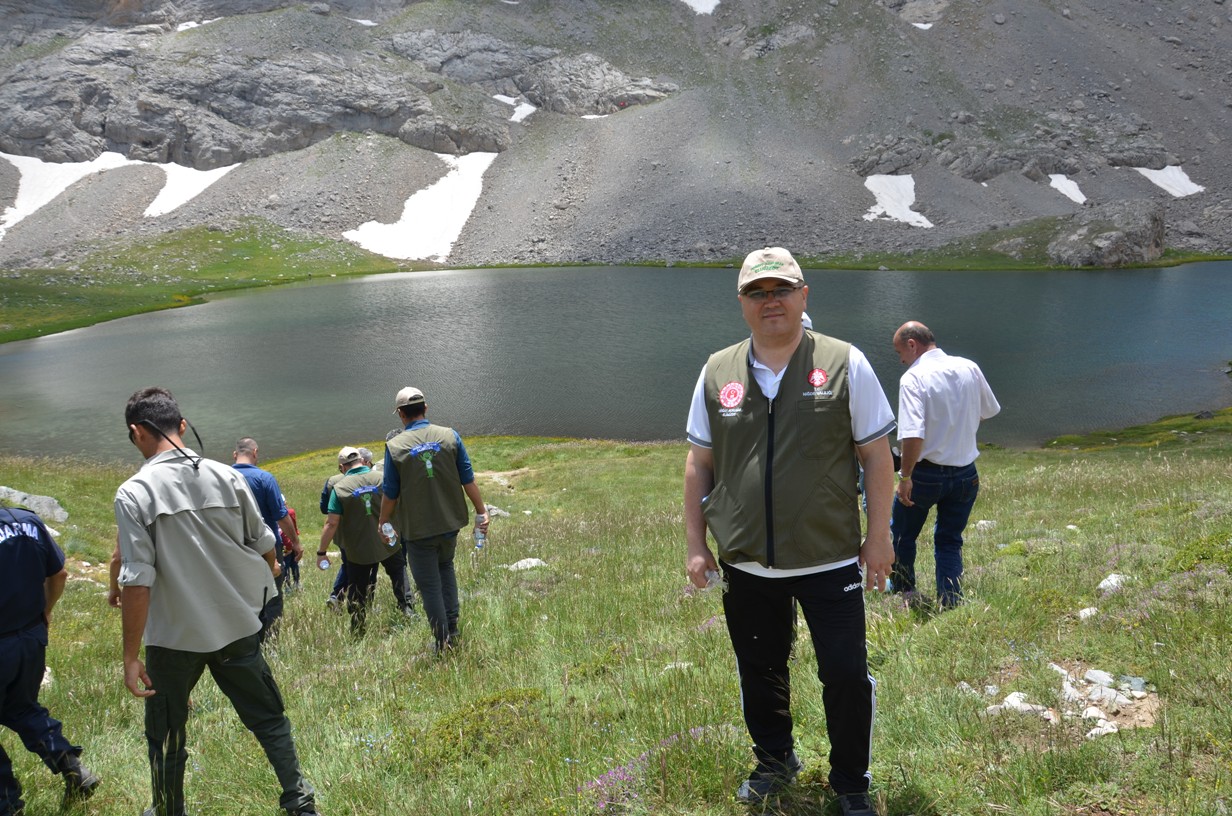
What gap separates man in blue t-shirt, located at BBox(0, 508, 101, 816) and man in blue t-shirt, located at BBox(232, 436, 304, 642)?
2.25m

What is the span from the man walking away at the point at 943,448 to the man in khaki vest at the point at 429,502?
4.47m

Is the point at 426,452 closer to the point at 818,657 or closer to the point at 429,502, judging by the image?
the point at 429,502

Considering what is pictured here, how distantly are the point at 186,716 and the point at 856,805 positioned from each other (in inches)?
161

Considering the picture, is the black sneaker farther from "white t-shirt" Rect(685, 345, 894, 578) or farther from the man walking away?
the man walking away

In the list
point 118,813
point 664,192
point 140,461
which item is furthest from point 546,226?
point 118,813

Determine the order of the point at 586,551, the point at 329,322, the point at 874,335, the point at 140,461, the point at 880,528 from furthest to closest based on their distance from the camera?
the point at 329,322 → the point at 874,335 → the point at 140,461 → the point at 586,551 → the point at 880,528

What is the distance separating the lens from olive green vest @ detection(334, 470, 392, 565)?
9.77m

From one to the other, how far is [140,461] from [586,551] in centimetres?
3409

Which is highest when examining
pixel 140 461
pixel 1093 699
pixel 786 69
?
pixel 786 69

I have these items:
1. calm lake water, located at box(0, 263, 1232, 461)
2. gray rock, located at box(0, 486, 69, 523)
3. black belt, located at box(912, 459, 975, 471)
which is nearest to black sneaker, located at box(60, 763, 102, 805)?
black belt, located at box(912, 459, 975, 471)

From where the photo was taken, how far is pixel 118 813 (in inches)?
194

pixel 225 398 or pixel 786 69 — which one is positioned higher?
pixel 786 69

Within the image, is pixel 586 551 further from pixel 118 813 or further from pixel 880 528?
pixel 880 528

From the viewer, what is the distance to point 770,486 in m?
3.80
